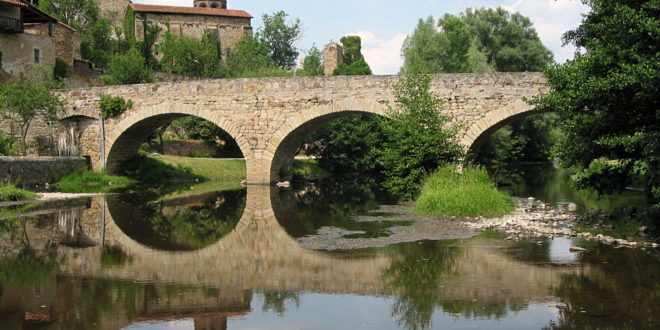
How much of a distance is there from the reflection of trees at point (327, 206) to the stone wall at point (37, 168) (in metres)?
7.46

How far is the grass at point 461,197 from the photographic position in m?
12.8

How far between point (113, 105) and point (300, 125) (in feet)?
23.2

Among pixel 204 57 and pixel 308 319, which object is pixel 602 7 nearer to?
pixel 308 319

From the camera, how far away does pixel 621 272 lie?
723cm

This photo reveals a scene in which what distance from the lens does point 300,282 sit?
716cm

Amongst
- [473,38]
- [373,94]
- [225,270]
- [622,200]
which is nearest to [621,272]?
[225,270]

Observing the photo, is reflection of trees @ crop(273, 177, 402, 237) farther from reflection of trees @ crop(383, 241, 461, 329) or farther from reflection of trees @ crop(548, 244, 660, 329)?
reflection of trees @ crop(548, 244, 660, 329)

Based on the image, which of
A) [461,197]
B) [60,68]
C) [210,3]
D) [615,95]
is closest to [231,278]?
[615,95]

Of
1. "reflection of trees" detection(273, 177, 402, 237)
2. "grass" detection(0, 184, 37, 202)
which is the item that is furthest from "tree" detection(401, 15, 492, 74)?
"grass" detection(0, 184, 37, 202)

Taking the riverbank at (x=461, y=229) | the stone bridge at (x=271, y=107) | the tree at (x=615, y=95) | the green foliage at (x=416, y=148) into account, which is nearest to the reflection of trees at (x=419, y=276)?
the riverbank at (x=461, y=229)

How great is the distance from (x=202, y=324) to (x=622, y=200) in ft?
40.6

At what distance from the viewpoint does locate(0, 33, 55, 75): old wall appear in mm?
28953

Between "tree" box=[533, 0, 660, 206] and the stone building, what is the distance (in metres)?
47.2

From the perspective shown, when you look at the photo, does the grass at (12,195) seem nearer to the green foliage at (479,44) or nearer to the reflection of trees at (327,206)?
the reflection of trees at (327,206)
